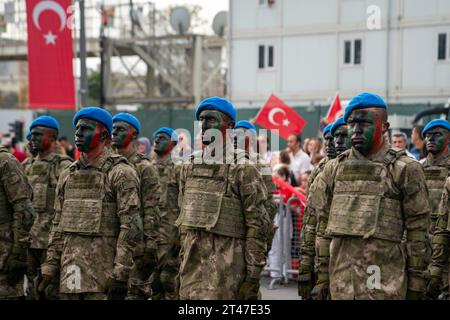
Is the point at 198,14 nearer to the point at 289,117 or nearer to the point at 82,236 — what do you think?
the point at 289,117

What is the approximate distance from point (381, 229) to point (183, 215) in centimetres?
189

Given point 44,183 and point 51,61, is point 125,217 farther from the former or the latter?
point 51,61

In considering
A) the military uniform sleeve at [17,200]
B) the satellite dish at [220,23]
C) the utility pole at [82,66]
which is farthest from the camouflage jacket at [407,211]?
the satellite dish at [220,23]

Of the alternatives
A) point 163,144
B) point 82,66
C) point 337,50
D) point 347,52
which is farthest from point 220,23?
point 163,144

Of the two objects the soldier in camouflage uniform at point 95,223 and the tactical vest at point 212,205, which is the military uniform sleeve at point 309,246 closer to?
the tactical vest at point 212,205

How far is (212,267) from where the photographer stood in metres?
6.98

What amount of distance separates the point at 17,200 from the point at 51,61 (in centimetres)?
869

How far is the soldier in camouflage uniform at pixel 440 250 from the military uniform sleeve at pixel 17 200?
3912 mm

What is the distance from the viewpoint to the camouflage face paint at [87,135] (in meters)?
7.26

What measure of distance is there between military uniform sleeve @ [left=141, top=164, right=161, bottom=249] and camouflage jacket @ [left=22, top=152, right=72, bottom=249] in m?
1.21

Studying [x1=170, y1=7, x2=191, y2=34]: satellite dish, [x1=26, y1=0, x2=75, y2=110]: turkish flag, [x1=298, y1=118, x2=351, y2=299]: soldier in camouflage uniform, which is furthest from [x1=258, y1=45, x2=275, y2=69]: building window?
[x1=298, y1=118, x2=351, y2=299]: soldier in camouflage uniform

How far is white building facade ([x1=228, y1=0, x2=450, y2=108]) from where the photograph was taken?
32969 millimetres

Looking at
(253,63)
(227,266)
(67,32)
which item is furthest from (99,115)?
(253,63)

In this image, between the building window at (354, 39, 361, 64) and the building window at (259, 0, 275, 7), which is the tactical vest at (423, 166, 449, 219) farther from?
the building window at (259, 0, 275, 7)
